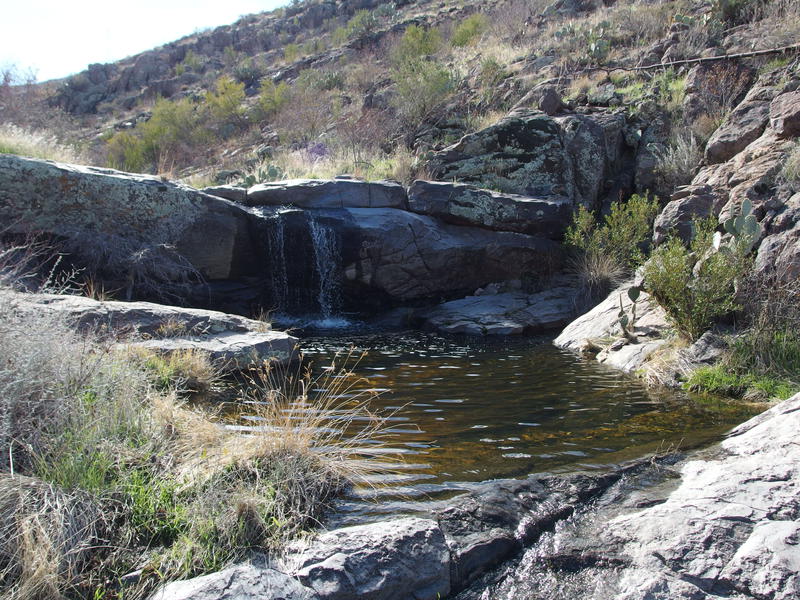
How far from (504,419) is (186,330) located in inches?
163

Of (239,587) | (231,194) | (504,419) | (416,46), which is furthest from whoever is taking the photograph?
(416,46)

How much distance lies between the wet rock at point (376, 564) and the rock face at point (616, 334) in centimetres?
481

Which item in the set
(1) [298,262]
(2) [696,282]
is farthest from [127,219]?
(2) [696,282]

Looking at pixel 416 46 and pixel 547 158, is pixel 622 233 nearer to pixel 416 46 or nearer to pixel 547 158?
pixel 547 158

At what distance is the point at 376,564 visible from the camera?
9.43 feet

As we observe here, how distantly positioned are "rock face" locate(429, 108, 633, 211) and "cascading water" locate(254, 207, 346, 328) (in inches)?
147

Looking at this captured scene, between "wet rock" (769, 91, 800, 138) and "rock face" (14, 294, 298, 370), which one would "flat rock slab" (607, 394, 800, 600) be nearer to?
"rock face" (14, 294, 298, 370)

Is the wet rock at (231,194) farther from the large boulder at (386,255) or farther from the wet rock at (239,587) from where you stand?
the wet rock at (239,587)

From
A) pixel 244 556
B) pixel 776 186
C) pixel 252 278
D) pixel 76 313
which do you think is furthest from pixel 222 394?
pixel 776 186

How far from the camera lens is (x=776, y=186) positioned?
25.2 ft

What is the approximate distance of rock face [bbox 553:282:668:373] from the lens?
24.1ft

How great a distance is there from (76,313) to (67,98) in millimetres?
36944

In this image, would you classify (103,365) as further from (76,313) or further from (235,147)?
(235,147)

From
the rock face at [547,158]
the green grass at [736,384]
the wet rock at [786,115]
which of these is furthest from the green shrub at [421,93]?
the green grass at [736,384]
